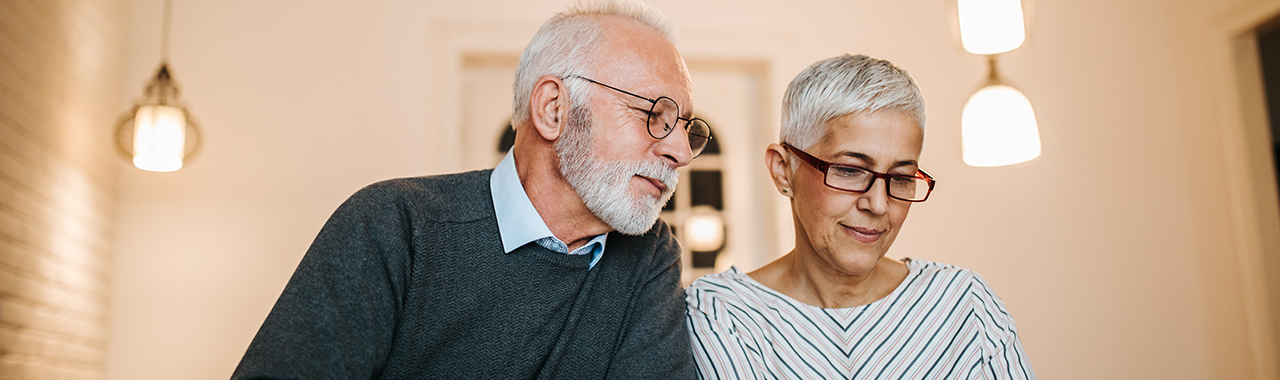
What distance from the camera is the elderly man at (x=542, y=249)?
1.36m

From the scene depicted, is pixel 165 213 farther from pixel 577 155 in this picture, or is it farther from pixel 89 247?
pixel 577 155

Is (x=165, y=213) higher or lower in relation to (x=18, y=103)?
lower

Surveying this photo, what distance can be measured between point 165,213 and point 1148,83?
446 centimetres

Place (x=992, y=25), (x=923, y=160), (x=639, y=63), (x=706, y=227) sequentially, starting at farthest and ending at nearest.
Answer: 1. (x=706, y=227)
2. (x=923, y=160)
3. (x=992, y=25)
4. (x=639, y=63)

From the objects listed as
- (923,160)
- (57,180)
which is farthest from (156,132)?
(923,160)

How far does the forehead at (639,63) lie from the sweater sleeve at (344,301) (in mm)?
472

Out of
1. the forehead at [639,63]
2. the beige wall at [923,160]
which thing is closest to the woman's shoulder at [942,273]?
the forehead at [639,63]

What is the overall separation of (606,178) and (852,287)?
567 millimetres

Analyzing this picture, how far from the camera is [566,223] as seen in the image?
5.47 feet

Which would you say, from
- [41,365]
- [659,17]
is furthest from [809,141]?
[41,365]

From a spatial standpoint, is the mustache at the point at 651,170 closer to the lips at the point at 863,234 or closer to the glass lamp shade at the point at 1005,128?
the lips at the point at 863,234

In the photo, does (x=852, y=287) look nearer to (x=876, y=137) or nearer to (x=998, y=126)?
(x=876, y=137)

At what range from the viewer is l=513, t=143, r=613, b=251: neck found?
166 cm

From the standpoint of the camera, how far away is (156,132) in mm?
3072
